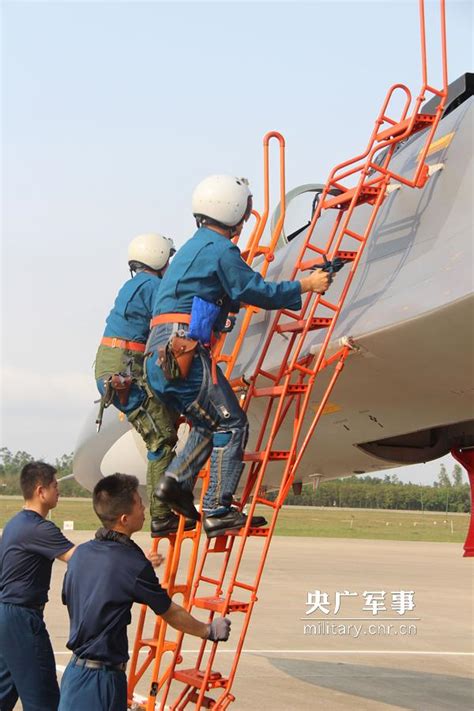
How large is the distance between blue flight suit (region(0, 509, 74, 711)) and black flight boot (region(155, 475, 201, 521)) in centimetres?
67

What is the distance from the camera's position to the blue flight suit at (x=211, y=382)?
5754 millimetres

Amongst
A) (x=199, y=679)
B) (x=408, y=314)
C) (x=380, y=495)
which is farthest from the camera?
(x=380, y=495)

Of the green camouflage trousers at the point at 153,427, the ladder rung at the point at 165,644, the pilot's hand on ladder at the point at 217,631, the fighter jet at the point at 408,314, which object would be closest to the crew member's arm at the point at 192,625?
the pilot's hand on ladder at the point at 217,631

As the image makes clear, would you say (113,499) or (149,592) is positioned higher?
(113,499)

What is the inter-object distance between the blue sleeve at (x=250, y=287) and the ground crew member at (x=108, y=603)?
162 centimetres

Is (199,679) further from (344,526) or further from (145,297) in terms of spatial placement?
(344,526)

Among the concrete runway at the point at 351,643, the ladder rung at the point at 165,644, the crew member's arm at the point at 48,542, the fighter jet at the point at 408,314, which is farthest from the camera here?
the concrete runway at the point at 351,643

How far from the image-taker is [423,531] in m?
55.7

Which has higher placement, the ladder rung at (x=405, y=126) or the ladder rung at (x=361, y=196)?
the ladder rung at (x=405, y=126)

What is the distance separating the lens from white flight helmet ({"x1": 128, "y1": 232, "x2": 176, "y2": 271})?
7.83m

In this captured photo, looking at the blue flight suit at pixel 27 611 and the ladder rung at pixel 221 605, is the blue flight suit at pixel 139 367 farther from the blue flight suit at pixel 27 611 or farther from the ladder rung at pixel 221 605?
the blue flight suit at pixel 27 611

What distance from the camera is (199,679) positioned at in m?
6.32

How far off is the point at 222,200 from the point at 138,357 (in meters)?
2.04

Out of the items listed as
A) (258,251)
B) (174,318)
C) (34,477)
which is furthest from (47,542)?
(258,251)
